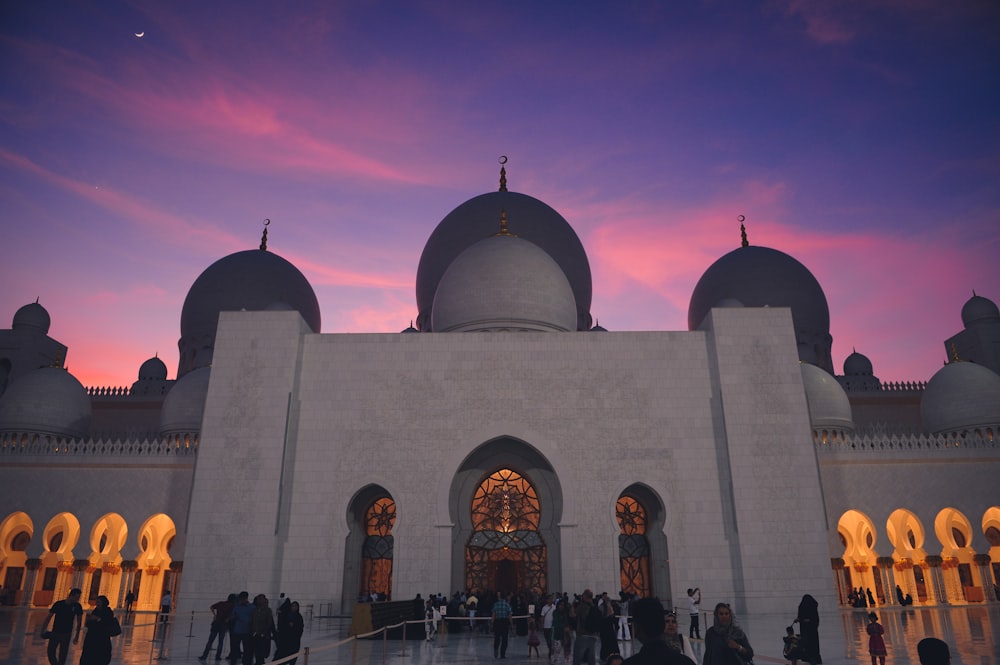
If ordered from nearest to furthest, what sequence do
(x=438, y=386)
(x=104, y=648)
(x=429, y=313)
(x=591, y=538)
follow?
(x=104, y=648)
(x=591, y=538)
(x=438, y=386)
(x=429, y=313)

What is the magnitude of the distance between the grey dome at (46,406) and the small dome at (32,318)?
5.44 metres

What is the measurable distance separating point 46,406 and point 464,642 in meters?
19.6

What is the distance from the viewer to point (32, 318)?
29.8 meters

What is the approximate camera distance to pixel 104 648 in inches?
238

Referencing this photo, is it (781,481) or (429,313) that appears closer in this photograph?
(781,481)

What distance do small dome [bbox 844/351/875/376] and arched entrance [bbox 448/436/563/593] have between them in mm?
19823

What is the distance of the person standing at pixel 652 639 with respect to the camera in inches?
96.8

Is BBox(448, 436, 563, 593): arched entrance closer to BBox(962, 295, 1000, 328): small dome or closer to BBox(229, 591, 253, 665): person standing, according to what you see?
BBox(229, 591, 253, 665): person standing

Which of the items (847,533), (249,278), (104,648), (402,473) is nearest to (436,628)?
(402,473)

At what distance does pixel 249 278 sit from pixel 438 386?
51.0 feet

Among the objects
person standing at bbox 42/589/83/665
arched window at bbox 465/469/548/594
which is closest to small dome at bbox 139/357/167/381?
arched window at bbox 465/469/548/594

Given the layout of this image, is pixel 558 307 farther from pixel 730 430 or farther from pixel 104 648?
pixel 104 648

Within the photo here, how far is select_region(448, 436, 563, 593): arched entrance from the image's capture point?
690 inches

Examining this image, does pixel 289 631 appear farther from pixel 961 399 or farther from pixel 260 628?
pixel 961 399
